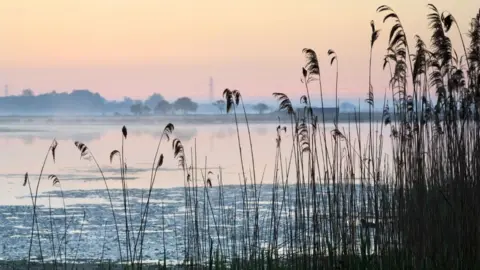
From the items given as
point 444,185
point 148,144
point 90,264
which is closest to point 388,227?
point 444,185

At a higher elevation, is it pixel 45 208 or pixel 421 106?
pixel 421 106

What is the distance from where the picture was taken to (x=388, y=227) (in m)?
4.47

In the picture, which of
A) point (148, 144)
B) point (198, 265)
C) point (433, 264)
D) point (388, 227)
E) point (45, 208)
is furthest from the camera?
A: point (148, 144)

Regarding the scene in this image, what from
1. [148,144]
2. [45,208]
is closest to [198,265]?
[45,208]

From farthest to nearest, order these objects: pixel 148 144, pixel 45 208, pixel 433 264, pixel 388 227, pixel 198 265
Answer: pixel 148 144, pixel 45 208, pixel 198 265, pixel 388 227, pixel 433 264

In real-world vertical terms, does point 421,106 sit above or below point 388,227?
above

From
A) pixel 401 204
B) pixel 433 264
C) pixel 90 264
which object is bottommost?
pixel 90 264

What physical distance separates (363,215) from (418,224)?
46 cm

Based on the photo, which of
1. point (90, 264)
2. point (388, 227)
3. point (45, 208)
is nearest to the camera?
point (388, 227)

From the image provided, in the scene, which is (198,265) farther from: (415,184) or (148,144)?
(148,144)

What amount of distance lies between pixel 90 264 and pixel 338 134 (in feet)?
10.6

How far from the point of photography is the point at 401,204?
429cm

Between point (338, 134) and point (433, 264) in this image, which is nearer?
point (433, 264)

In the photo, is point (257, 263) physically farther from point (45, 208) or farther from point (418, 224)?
point (45, 208)
